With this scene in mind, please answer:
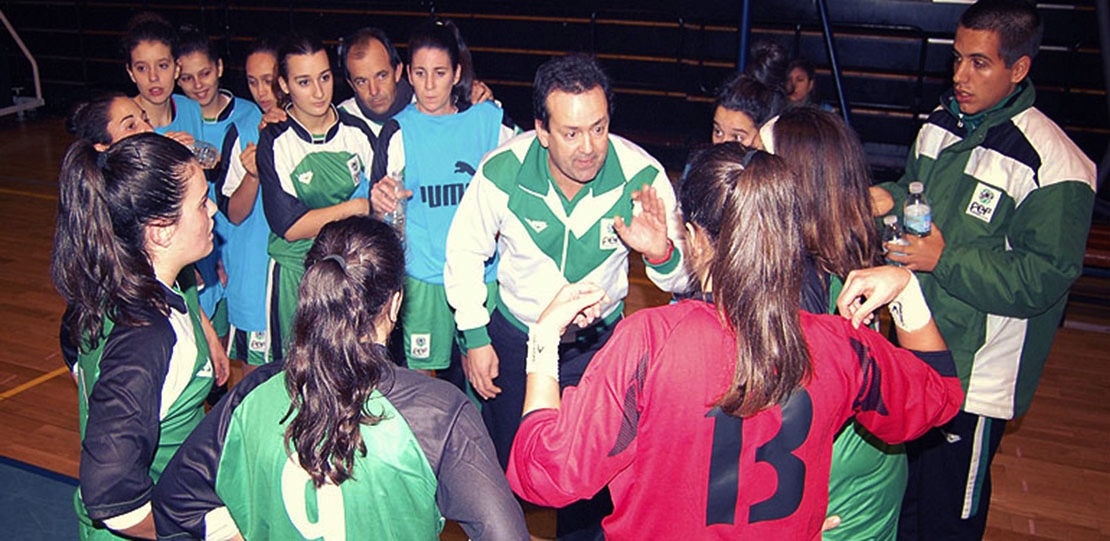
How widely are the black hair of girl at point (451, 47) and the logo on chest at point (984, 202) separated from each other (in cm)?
211

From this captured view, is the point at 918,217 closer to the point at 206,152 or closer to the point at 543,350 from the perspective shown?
the point at 543,350

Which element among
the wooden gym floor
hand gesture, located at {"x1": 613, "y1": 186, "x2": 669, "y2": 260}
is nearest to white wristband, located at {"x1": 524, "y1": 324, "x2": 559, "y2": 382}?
hand gesture, located at {"x1": 613, "y1": 186, "x2": 669, "y2": 260}

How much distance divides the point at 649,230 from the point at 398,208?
3.64 ft

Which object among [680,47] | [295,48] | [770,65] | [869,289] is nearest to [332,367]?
[869,289]

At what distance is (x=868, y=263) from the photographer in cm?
226

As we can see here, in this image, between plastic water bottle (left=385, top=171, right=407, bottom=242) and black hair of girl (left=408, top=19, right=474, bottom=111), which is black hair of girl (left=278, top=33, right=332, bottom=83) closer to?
black hair of girl (left=408, top=19, right=474, bottom=111)

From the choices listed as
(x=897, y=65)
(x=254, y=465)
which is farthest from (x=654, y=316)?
(x=897, y=65)

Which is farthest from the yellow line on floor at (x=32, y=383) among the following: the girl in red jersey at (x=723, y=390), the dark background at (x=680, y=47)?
the dark background at (x=680, y=47)

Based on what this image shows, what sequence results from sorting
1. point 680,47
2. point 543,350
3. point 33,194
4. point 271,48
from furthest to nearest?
point 680,47 → point 33,194 → point 271,48 → point 543,350

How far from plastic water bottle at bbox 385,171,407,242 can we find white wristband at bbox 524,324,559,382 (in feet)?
4.80

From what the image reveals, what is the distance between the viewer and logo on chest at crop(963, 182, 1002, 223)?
2785 millimetres

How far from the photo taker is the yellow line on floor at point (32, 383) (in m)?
4.68

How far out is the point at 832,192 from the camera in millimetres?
2281

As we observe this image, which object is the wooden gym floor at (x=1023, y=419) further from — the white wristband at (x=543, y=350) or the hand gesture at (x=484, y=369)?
the white wristband at (x=543, y=350)
